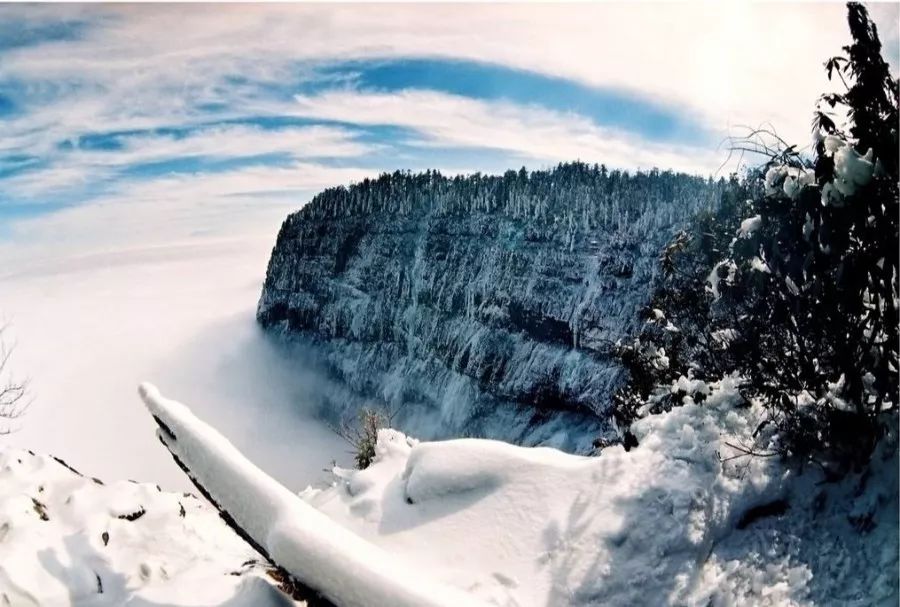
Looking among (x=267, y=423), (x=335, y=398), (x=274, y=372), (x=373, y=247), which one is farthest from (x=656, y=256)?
(x=274, y=372)

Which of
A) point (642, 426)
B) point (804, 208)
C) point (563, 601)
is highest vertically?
point (804, 208)

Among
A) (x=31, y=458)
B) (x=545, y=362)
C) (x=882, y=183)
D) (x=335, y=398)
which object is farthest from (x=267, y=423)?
(x=882, y=183)

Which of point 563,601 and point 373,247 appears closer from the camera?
point 563,601

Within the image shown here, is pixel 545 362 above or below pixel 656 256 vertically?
below

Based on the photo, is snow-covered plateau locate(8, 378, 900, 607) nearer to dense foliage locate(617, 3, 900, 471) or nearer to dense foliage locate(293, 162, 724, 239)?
dense foliage locate(617, 3, 900, 471)

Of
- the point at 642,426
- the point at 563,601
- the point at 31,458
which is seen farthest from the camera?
the point at 31,458

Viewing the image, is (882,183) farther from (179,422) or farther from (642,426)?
(179,422)

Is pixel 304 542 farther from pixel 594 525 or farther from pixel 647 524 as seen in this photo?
pixel 647 524

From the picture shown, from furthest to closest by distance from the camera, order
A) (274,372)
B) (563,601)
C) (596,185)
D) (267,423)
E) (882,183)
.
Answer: (274,372) < (267,423) < (596,185) < (563,601) < (882,183)

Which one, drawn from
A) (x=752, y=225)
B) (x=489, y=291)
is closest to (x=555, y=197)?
(x=489, y=291)
